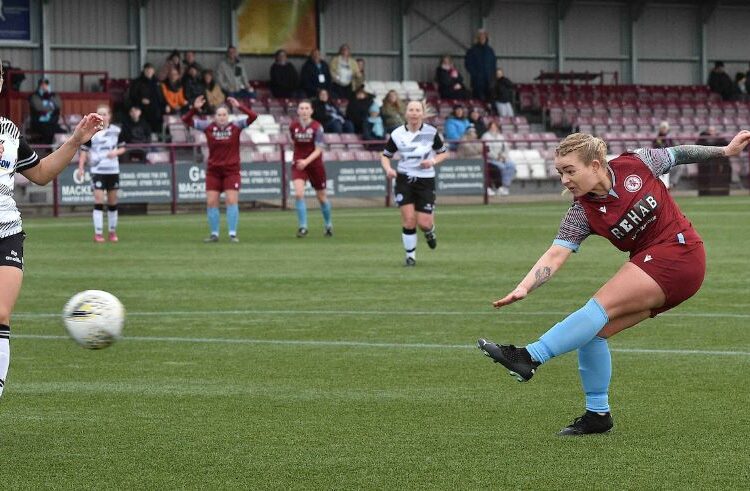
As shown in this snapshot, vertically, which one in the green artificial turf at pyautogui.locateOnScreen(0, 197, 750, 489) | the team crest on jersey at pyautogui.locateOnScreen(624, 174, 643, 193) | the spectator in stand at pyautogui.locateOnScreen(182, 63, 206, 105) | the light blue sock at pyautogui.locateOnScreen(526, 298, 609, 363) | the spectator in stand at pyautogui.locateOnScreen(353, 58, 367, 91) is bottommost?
the green artificial turf at pyautogui.locateOnScreen(0, 197, 750, 489)

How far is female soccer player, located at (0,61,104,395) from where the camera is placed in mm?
7215

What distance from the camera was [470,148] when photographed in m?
37.4

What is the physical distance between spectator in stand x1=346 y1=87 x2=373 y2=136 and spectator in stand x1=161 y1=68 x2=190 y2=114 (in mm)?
4740

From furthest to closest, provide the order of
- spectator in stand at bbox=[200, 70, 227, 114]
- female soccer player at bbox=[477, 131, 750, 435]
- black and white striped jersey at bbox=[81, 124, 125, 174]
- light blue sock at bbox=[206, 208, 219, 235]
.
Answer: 1. spectator in stand at bbox=[200, 70, 227, 114]
2. black and white striped jersey at bbox=[81, 124, 125, 174]
3. light blue sock at bbox=[206, 208, 219, 235]
4. female soccer player at bbox=[477, 131, 750, 435]

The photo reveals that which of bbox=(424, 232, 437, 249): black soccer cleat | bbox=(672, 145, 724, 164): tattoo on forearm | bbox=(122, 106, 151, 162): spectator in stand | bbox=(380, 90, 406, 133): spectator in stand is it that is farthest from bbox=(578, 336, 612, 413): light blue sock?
Result: bbox=(380, 90, 406, 133): spectator in stand

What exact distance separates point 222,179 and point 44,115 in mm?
10893

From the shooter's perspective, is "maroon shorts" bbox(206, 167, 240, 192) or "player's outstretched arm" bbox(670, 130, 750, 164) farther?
"maroon shorts" bbox(206, 167, 240, 192)

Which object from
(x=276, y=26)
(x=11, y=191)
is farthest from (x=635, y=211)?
(x=276, y=26)

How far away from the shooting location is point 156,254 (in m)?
21.4

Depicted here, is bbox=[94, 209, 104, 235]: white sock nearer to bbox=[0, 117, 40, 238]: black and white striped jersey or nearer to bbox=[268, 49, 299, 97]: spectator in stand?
bbox=[268, 49, 299, 97]: spectator in stand

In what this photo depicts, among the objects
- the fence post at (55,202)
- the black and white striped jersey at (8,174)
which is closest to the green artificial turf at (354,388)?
the black and white striped jersey at (8,174)

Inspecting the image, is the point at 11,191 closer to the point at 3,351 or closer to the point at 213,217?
the point at 3,351

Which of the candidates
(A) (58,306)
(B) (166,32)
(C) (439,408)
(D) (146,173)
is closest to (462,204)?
(D) (146,173)

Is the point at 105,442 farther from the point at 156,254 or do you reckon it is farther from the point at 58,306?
the point at 156,254
